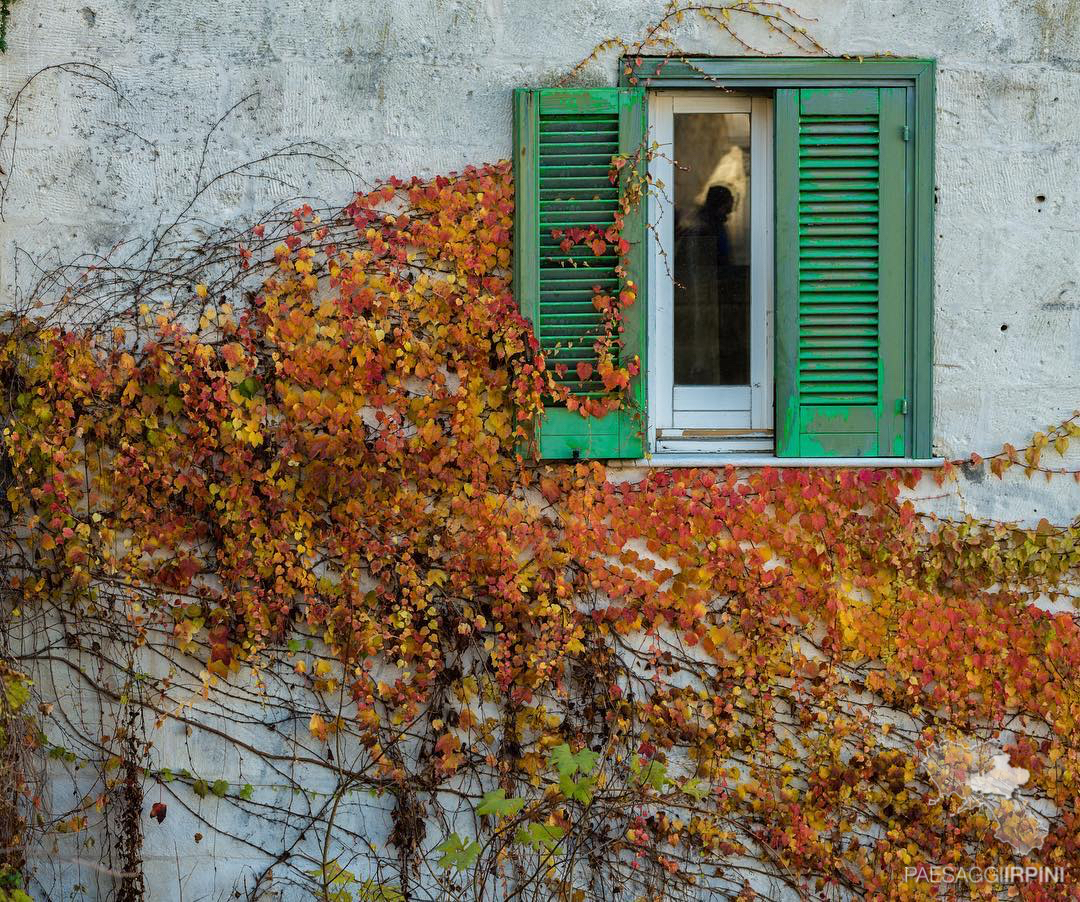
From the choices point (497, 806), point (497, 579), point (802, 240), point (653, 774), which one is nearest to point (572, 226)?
point (802, 240)

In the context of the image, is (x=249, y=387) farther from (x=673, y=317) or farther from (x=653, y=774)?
(x=653, y=774)

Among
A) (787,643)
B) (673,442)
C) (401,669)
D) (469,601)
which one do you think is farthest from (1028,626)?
(401,669)

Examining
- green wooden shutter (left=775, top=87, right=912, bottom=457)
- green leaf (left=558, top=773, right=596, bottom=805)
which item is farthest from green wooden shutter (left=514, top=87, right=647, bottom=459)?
green leaf (left=558, top=773, right=596, bottom=805)

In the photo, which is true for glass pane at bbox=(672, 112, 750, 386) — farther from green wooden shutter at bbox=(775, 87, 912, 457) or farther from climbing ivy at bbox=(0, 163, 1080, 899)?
climbing ivy at bbox=(0, 163, 1080, 899)

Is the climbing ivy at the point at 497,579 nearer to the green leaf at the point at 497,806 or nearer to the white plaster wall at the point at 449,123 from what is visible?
the white plaster wall at the point at 449,123

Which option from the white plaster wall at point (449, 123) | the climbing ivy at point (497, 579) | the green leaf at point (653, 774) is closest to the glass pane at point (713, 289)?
the climbing ivy at point (497, 579)

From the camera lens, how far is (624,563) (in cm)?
392

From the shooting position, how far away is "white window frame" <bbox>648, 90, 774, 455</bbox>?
4070 mm

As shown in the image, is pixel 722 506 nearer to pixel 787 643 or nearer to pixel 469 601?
pixel 787 643

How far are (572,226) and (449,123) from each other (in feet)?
1.91

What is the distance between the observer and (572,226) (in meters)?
3.96

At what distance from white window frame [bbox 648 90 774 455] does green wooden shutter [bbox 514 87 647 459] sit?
5.4 inches

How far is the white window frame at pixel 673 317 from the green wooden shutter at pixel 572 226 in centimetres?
14

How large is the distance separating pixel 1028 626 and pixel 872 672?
574mm
